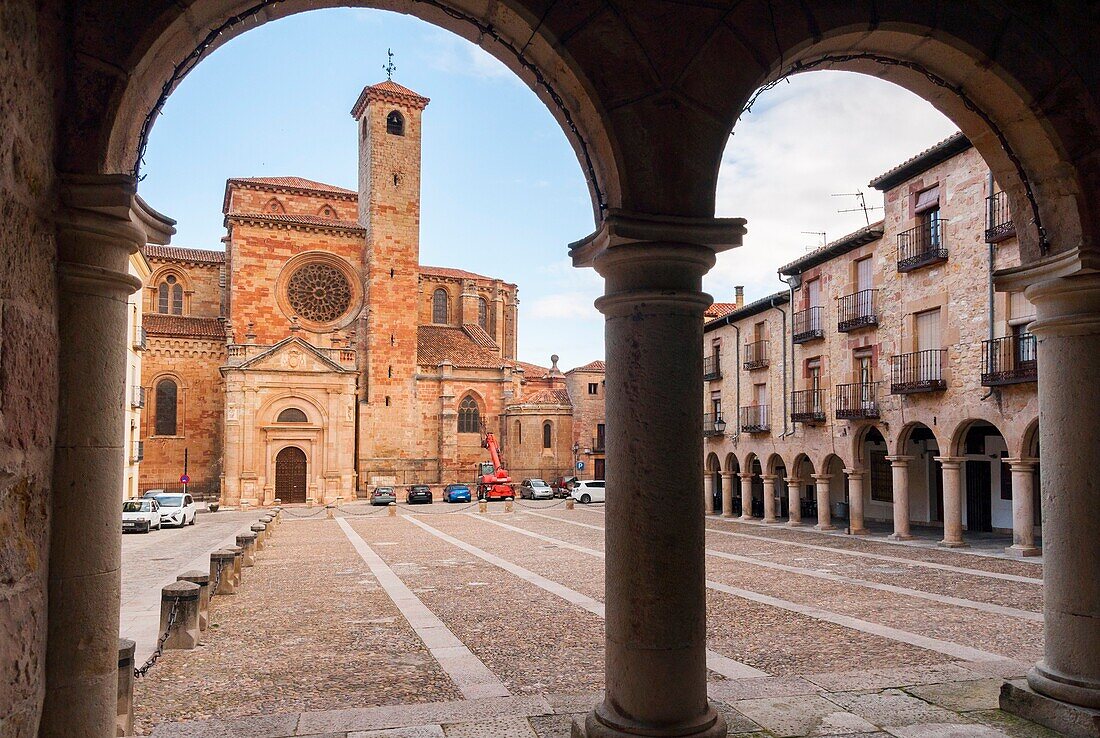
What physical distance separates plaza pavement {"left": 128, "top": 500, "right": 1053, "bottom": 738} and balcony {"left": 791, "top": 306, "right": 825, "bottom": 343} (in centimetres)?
791

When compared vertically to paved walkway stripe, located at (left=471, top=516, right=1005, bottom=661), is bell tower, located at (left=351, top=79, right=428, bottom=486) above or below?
above

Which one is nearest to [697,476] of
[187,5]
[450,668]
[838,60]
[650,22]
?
[650,22]

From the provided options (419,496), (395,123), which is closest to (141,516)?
(419,496)

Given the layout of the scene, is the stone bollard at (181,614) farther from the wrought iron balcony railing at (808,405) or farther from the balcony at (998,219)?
the wrought iron balcony railing at (808,405)

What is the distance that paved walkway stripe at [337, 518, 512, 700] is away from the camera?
6.43m

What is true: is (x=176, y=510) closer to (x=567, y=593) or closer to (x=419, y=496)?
(x=419, y=496)

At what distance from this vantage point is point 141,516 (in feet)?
72.8

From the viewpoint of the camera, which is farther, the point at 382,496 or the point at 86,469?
the point at 382,496

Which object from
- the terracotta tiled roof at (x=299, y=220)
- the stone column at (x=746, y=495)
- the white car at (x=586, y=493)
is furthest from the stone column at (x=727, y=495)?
the terracotta tiled roof at (x=299, y=220)

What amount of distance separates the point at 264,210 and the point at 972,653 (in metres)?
41.6

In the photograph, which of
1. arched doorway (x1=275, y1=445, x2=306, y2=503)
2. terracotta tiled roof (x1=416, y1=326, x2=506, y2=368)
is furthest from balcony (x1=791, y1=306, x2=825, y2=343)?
arched doorway (x1=275, y1=445, x2=306, y2=503)

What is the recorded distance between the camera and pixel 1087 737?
4211 mm

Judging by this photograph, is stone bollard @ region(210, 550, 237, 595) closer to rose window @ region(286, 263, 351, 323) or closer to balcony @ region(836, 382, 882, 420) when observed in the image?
balcony @ region(836, 382, 882, 420)

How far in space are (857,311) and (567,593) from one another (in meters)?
13.3
